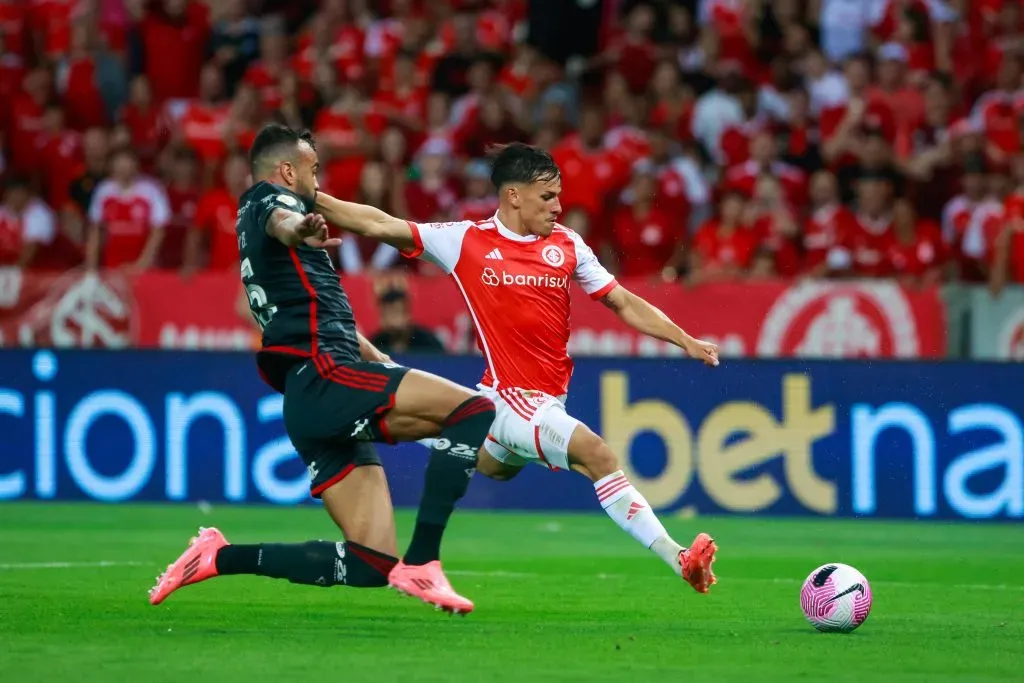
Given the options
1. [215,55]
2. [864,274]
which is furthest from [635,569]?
[215,55]

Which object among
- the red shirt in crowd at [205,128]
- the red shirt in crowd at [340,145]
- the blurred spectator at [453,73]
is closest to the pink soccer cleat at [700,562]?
the red shirt in crowd at [340,145]

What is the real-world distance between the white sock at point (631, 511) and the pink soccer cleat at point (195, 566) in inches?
72.9

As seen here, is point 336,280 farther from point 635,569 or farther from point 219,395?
point 219,395

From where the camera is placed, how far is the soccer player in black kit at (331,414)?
7508 millimetres

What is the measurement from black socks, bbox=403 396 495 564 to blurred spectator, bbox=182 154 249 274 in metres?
9.28

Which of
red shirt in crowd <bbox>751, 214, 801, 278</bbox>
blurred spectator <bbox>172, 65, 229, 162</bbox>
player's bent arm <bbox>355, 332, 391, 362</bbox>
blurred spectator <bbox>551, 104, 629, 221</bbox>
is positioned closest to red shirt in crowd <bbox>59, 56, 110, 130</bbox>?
blurred spectator <bbox>172, 65, 229, 162</bbox>

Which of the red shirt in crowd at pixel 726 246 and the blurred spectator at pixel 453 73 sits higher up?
the blurred spectator at pixel 453 73

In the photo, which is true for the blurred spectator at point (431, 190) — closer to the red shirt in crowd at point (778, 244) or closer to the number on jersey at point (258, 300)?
the red shirt in crowd at point (778, 244)

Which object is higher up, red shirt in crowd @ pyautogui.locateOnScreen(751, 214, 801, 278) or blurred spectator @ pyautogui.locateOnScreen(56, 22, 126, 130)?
blurred spectator @ pyautogui.locateOnScreen(56, 22, 126, 130)

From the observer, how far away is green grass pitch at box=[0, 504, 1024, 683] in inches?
263

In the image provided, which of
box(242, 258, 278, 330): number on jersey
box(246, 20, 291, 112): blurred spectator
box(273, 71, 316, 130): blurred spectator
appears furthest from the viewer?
box(246, 20, 291, 112): blurred spectator

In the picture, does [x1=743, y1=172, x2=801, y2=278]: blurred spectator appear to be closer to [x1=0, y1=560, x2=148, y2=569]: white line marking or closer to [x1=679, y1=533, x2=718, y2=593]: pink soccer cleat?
[x1=0, y1=560, x2=148, y2=569]: white line marking

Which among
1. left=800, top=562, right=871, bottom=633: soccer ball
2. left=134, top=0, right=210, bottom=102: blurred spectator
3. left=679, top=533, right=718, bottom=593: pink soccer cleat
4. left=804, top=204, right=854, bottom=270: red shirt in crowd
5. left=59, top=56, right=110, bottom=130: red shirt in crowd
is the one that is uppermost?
left=134, top=0, right=210, bottom=102: blurred spectator

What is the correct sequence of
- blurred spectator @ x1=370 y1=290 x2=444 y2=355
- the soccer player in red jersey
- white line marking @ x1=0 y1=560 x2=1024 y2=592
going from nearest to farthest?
the soccer player in red jersey
white line marking @ x1=0 y1=560 x2=1024 y2=592
blurred spectator @ x1=370 y1=290 x2=444 y2=355
